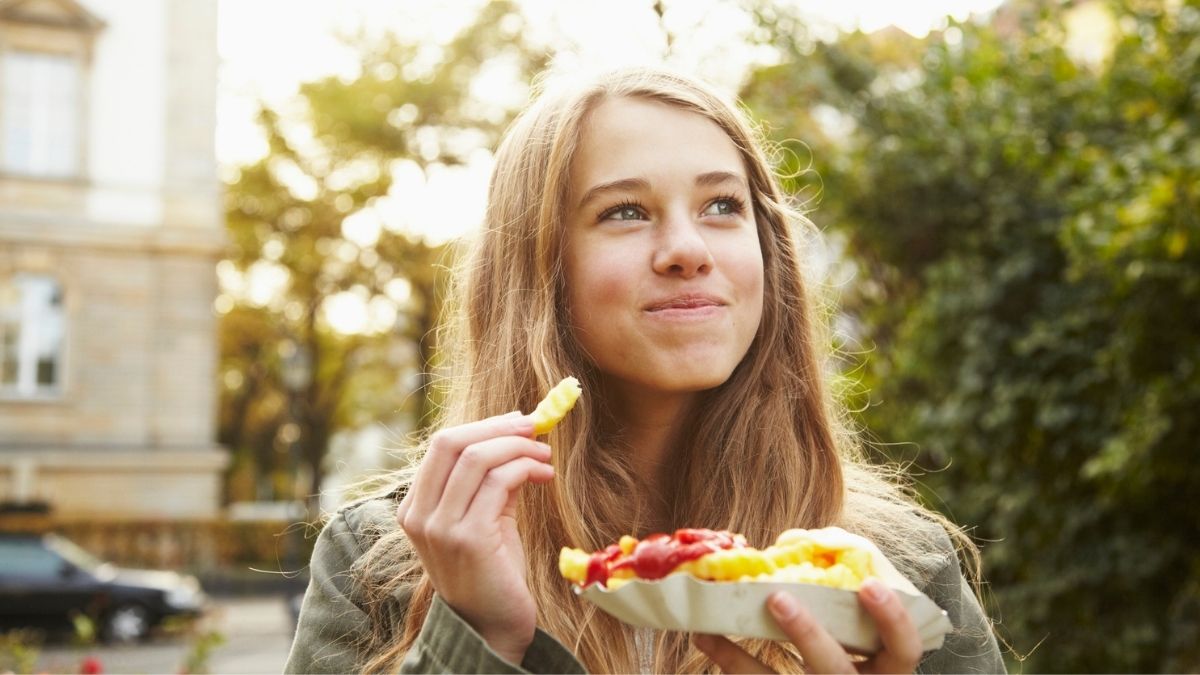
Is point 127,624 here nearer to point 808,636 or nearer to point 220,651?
point 220,651

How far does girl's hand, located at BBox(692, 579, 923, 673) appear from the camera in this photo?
145 cm

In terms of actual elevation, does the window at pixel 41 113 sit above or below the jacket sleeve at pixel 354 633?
above

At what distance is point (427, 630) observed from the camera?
173 centimetres

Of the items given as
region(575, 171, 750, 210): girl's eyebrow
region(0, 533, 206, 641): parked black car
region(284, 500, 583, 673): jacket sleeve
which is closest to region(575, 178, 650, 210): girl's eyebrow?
region(575, 171, 750, 210): girl's eyebrow

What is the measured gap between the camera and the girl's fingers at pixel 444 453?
1646 mm

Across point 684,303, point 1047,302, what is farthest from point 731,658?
point 1047,302

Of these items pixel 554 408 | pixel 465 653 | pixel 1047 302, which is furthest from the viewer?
pixel 1047 302

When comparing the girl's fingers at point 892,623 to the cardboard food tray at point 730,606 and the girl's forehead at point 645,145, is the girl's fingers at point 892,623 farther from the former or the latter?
the girl's forehead at point 645,145

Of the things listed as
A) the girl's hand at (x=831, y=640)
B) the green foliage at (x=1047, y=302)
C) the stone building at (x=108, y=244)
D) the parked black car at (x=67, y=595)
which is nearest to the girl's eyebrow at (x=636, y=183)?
the girl's hand at (x=831, y=640)

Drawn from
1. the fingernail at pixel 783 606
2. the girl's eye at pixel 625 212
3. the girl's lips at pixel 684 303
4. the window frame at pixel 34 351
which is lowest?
the window frame at pixel 34 351

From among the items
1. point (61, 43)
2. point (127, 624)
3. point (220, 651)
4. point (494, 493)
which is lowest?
point (127, 624)

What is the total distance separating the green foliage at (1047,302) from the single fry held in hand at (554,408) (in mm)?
3773

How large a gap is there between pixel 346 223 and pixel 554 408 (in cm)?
2548

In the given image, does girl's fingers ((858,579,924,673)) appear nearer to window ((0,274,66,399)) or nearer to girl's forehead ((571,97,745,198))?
girl's forehead ((571,97,745,198))
